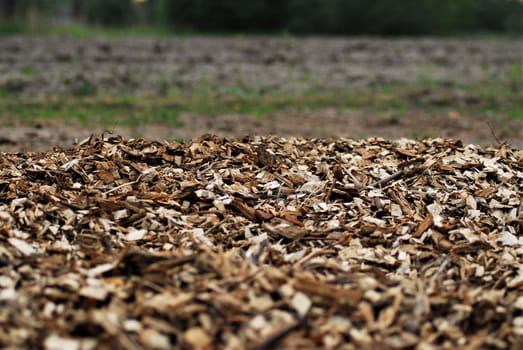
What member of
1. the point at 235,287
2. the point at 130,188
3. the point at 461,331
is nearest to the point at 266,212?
the point at 130,188

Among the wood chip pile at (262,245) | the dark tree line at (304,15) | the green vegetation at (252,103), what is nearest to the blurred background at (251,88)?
the green vegetation at (252,103)

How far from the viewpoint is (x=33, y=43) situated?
51.5ft

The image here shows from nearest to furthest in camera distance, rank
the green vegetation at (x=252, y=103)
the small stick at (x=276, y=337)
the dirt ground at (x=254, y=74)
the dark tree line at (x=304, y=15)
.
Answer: the small stick at (x=276, y=337) → the dirt ground at (x=254, y=74) → the green vegetation at (x=252, y=103) → the dark tree line at (x=304, y=15)

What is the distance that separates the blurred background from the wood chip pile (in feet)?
11.1

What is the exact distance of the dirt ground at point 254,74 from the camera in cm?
937

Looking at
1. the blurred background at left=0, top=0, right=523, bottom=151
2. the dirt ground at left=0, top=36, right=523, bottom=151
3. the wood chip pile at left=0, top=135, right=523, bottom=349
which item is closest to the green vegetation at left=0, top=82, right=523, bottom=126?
the blurred background at left=0, top=0, right=523, bottom=151

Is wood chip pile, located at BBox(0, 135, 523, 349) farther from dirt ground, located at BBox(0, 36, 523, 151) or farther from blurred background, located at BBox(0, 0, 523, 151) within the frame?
dirt ground, located at BBox(0, 36, 523, 151)

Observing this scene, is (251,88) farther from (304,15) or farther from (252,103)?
(304,15)

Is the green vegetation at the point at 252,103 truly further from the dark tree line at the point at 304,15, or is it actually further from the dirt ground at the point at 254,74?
the dark tree line at the point at 304,15

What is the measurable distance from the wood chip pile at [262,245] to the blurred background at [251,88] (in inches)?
133

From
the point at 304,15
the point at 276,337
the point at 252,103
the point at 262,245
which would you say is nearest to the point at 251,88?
the point at 252,103

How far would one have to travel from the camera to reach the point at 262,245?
3.64 metres

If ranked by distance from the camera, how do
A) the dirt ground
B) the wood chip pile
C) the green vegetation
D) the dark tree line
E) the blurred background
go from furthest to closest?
1. the dark tree line
2. the green vegetation
3. the blurred background
4. the dirt ground
5. the wood chip pile

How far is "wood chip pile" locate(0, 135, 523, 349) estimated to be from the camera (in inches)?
109
